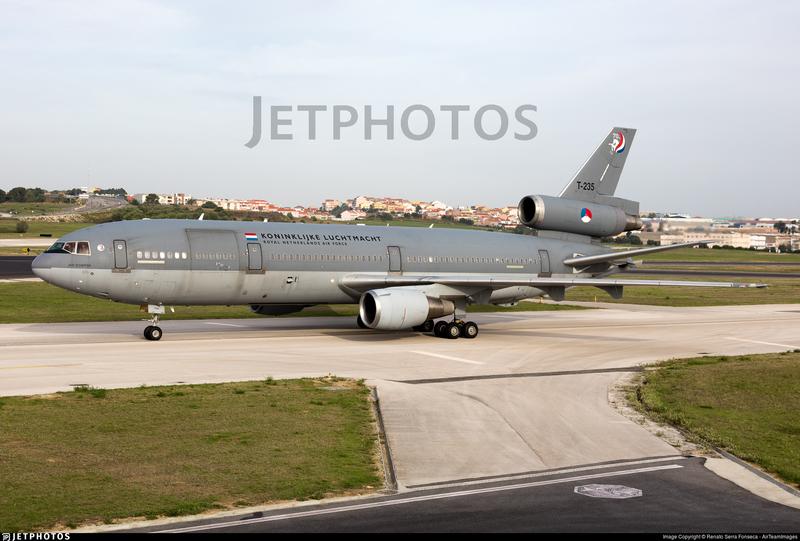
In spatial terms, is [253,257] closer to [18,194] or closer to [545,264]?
[545,264]

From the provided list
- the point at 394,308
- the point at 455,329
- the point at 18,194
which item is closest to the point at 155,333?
the point at 394,308

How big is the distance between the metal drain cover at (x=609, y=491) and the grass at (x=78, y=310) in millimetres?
31794

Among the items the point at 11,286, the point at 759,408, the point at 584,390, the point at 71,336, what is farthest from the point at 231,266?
the point at 11,286

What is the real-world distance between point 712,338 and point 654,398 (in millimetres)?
18291

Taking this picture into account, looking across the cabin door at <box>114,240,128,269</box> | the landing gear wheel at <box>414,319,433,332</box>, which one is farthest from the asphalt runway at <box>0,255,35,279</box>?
the landing gear wheel at <box>414,319,433,332</box>

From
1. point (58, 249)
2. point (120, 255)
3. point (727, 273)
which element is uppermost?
point (58, 249)

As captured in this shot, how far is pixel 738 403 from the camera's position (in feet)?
70.0

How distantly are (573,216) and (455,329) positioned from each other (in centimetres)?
1092

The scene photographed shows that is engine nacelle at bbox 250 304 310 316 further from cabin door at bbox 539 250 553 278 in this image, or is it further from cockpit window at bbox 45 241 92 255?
cabin door at bbox 539 250 553 278

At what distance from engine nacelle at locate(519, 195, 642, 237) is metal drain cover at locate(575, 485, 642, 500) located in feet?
98.1

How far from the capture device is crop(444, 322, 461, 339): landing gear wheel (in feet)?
119

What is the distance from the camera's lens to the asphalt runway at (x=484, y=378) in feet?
40.3

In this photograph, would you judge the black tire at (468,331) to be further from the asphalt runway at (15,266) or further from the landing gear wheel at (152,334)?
the asphalt runway at (15,266)

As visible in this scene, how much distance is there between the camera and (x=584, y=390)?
77.1 ft
